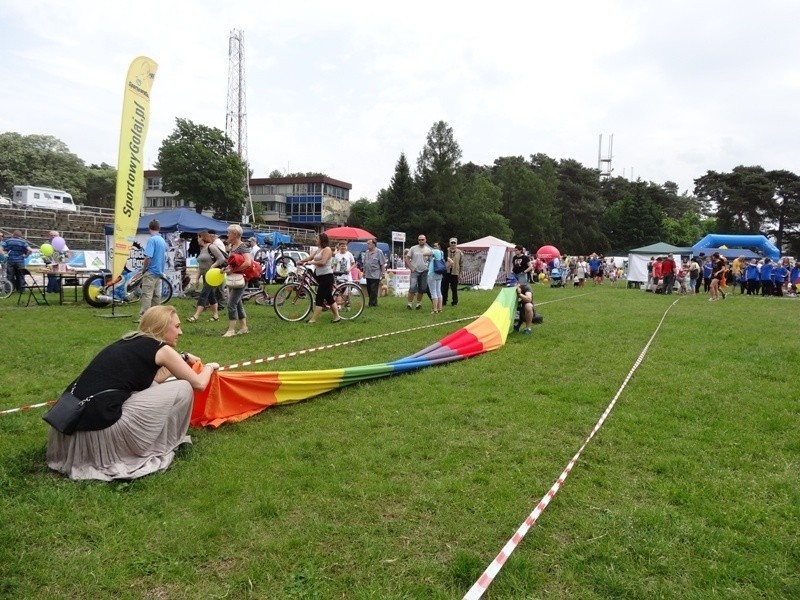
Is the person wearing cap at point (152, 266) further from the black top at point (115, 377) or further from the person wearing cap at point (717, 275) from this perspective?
the person wearing cap at point (717, 275)

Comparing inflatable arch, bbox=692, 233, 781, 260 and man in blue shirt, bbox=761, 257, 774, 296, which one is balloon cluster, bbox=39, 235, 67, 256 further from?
inflatable arch, bbox=692, 233, 781, 260

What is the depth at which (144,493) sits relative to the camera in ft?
10.9

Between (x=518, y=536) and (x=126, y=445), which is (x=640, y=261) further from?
(x=126, y=445)

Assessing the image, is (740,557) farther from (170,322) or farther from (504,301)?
(504,301)

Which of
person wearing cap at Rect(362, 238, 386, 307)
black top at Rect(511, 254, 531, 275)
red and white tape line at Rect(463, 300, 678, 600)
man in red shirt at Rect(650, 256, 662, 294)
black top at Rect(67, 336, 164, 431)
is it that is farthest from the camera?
man in red shirt at Rect(650, 256, 662, 294)

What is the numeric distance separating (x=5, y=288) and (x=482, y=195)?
52380mm

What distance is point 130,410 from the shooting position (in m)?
3.57

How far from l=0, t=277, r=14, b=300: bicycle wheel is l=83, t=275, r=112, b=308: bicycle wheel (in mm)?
3274

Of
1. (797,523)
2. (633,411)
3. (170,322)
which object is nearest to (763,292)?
(633,411)

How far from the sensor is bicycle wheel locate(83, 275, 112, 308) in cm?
1226

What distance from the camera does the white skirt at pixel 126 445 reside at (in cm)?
350

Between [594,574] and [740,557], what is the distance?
2.65ft

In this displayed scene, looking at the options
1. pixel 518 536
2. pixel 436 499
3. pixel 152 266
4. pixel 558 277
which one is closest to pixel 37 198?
pixel 558 277

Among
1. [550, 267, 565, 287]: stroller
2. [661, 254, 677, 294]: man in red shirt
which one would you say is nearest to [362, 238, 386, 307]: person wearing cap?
[661, 254, 677, 294]: man in red shirt
